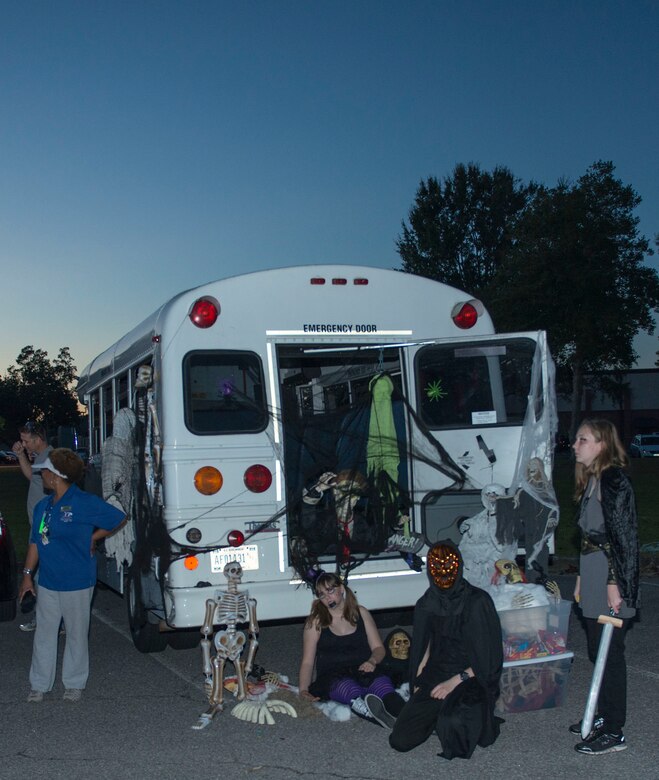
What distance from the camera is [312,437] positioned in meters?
7.32

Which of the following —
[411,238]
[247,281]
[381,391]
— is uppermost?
[411,238]

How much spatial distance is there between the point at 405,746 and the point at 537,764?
0.68 metres

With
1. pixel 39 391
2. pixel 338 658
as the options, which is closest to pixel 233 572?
pixel 338 658

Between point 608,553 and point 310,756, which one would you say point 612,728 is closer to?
point 608,553

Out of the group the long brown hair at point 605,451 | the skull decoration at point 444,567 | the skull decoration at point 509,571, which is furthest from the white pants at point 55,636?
the long brown hair at point 605,451

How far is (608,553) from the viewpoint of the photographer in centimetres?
518

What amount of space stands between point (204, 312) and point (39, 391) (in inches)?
3627

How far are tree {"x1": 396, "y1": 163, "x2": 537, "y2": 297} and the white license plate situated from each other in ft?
157

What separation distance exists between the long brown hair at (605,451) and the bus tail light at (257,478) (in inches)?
97.4

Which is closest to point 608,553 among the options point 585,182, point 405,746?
point 405,746

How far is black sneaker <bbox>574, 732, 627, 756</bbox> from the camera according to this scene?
5164 mm

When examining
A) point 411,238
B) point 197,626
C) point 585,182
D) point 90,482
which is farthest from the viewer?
point 411,238

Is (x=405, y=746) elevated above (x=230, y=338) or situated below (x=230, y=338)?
below

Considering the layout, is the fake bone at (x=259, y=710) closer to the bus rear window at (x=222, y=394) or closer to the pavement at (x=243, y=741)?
the pavement at (x=243, y=741)
